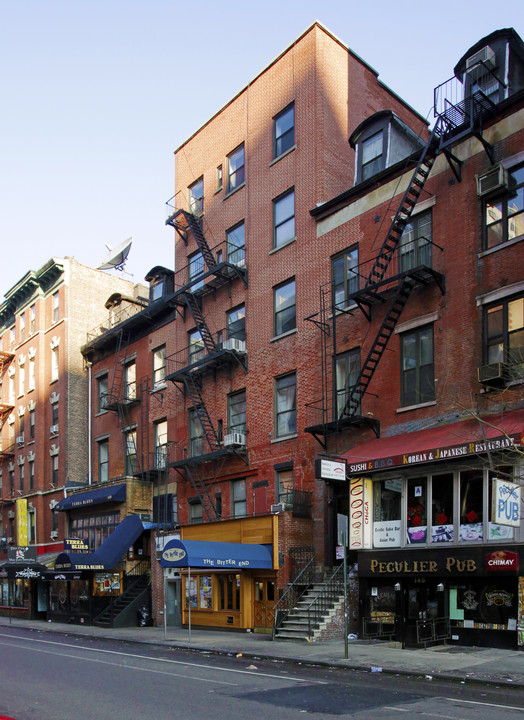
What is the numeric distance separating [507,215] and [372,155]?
23.5ft

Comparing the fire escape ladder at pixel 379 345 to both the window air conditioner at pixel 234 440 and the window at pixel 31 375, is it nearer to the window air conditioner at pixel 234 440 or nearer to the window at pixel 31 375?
the window air conditioner at pixel 234 440

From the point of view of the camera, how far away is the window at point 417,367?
71.4 feet

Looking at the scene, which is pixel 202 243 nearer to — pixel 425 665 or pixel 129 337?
pixel 129 337

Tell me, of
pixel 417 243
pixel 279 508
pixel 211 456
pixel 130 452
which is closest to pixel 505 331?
pixel 417 243

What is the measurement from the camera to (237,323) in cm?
3045

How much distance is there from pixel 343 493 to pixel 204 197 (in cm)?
1635

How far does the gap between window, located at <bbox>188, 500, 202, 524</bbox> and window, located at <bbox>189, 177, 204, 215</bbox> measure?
13.3m

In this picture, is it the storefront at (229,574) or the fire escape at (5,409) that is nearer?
the storefront at (229,574)

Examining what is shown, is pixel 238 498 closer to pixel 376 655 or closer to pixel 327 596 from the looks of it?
pixel 327 596

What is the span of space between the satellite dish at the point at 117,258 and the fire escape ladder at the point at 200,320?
18.8 meters

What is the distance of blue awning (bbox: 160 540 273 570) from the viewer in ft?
74.9

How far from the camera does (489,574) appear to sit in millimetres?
A: 18172

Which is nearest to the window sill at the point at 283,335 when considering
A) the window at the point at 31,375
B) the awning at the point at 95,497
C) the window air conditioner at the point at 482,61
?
the window air conditioner at the point at 482,61

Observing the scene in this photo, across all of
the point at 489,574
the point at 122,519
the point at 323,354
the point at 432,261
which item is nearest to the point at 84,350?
the point at 122,519
